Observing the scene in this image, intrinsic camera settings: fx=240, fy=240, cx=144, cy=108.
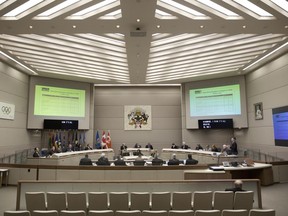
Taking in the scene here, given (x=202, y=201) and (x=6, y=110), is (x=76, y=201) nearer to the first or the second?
(x=202, y=201)

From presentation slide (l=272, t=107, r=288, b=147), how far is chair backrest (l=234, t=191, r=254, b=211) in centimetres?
860

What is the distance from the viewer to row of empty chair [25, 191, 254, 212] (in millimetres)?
5406

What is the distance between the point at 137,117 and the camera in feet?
69.9

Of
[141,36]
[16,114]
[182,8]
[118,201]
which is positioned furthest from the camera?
[16,114]

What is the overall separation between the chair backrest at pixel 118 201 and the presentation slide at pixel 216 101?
14.0m

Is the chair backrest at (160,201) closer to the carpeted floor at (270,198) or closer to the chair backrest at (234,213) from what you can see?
the chair backrest at (234,213)

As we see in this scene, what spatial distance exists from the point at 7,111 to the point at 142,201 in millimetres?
12512

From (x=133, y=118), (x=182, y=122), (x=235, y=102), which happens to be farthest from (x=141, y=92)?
(x=235, y=102)

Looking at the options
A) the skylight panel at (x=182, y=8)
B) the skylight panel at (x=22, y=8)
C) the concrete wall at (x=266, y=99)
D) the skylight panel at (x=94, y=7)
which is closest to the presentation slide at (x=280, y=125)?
the concrete wall at (x=266, y=99)

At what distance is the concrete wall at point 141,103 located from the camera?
21000 mm

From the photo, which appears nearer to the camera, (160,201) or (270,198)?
(160,201)

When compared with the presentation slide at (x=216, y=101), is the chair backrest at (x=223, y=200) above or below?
below

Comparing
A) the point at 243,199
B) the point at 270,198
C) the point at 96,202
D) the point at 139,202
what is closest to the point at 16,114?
the point at 96,202

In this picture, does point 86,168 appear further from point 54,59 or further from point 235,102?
point 235,102
